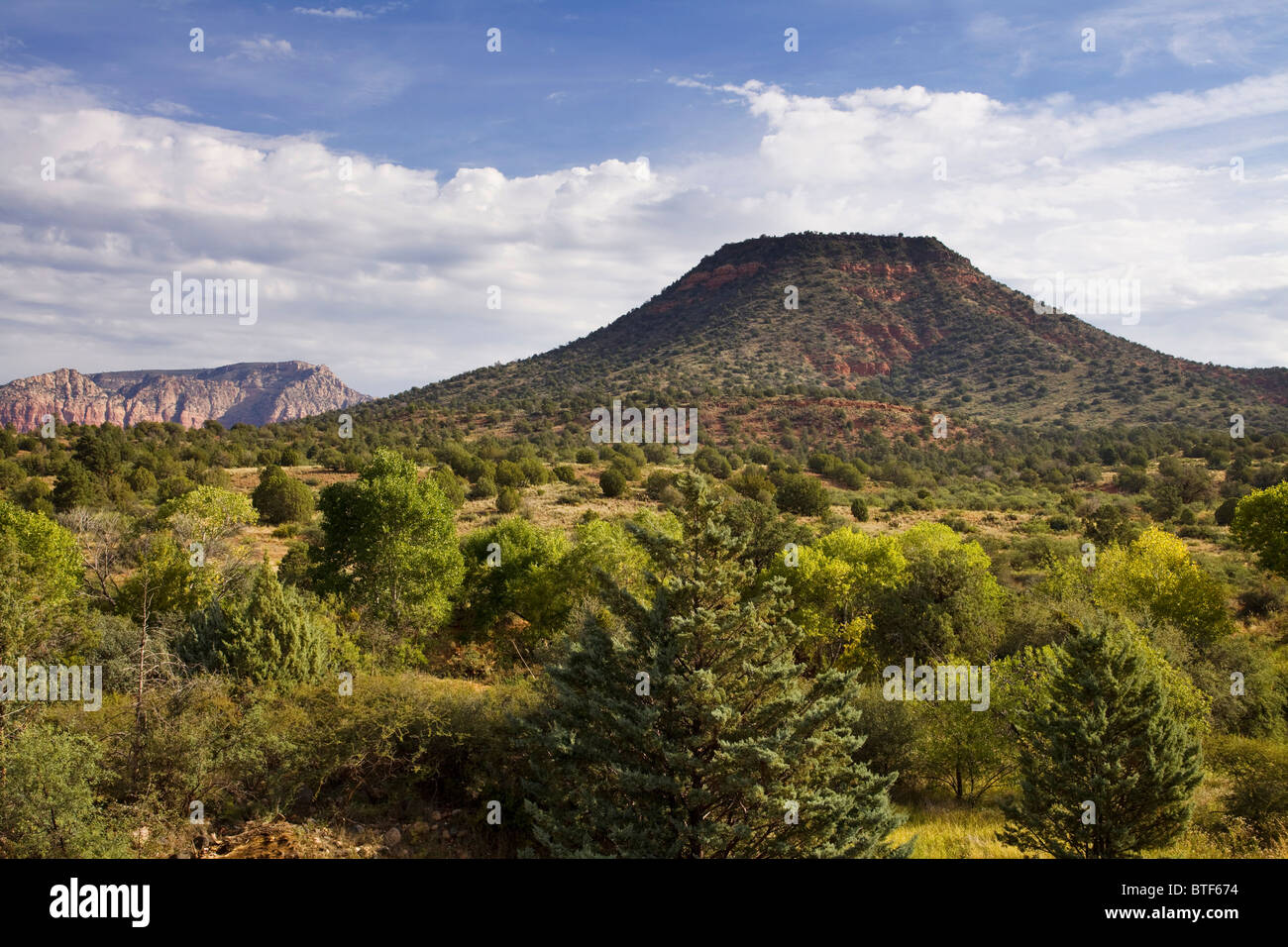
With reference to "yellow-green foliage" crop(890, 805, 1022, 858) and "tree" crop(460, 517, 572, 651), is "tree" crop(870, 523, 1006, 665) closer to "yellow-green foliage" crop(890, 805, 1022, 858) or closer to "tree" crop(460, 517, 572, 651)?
"yellow-green foliage" crop(890, 805, 1022, 858)

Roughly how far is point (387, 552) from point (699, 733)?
1745 centimetres

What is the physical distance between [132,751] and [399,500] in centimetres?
1249

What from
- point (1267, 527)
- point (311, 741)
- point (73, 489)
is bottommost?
point (311, 741)

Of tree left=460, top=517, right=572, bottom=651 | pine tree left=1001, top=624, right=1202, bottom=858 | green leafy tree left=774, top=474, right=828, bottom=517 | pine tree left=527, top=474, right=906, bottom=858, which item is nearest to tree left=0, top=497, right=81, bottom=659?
pine tree left=527, top=474, right=906, bottom=858

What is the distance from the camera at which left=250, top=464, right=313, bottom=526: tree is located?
4081 centimetres

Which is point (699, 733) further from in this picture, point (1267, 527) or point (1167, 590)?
point (1267, 527)

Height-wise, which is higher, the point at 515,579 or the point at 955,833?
the point at 515,579

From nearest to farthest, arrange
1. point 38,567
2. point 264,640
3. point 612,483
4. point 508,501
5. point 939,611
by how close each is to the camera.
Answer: point 264,640
point 38,567
point 939,611
point 508,501
point 612,483

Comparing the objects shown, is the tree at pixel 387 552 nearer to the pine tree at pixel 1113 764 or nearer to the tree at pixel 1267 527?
the pine tree at pixel 1113 764

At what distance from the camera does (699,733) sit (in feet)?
37.9

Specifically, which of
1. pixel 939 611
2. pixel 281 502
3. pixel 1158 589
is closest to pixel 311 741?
pixel 939 611

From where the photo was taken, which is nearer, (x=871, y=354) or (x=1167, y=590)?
(x=1167, y=590)
